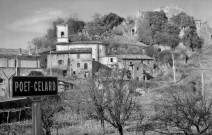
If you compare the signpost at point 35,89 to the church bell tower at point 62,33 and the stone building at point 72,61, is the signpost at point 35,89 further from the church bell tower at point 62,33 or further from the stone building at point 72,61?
the church bell tower at point 62,33

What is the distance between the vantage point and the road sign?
4484 mm

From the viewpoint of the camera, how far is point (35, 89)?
4668 mm

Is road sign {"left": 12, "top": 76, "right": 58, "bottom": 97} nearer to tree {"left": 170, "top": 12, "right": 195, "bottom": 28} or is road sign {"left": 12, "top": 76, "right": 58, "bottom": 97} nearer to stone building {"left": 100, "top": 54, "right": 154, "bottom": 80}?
stone building {"left": 100, "top": 54, "right": 154, "bottom": 80}

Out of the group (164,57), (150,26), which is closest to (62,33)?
(164,57)

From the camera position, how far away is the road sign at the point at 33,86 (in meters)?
4.48

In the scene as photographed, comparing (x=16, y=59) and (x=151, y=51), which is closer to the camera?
(x=16, y=59)

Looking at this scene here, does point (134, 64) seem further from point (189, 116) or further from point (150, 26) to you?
point (189, 116)

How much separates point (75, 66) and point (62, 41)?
7.74m

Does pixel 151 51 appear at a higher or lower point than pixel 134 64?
higher

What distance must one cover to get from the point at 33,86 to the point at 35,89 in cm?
6

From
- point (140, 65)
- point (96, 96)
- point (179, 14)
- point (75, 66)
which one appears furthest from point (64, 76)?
point (179, 14)

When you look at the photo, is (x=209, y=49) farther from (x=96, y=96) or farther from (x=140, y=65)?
(x=96, y=96)

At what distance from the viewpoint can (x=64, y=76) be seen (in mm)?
38875

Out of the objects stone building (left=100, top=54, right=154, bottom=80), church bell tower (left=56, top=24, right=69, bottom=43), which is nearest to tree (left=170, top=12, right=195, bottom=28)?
stone building (left=100, top=54, right=154, bottom=80)
